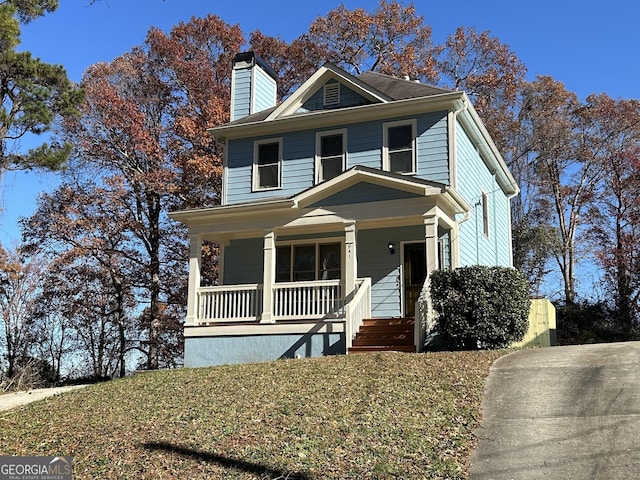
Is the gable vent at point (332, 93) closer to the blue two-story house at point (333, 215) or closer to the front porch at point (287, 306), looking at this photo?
the blue two-story house at point (333, 215)

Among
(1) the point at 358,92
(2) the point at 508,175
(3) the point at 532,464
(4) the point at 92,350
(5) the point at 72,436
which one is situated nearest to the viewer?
(3) the point at 532,464

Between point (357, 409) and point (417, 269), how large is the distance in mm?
7918

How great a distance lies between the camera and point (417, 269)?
15.8 m

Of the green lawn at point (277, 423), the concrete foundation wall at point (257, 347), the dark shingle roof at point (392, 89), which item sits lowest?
the green lawn at point (277, 423)

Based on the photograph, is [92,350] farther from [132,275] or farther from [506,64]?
[506,64]

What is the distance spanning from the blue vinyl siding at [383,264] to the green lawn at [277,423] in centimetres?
434

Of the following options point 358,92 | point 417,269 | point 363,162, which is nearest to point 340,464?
point 417,269

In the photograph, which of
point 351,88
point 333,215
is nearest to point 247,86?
point 351,88

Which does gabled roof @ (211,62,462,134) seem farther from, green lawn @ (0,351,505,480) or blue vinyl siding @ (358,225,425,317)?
green lawn @ (0,351,505,480)

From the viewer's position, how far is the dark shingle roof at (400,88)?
642 inches

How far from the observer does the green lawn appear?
→ 6750mm

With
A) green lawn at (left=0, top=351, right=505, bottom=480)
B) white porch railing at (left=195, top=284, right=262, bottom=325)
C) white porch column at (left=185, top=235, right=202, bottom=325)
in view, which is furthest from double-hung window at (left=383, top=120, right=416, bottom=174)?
green lawn at (left=0, top=351, right=505, bottom=480)

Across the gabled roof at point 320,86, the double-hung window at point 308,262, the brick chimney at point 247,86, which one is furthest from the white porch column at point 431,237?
the brick chimney at point 247,86

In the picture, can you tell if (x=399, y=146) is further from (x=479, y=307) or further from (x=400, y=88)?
(x=479, y=307)
